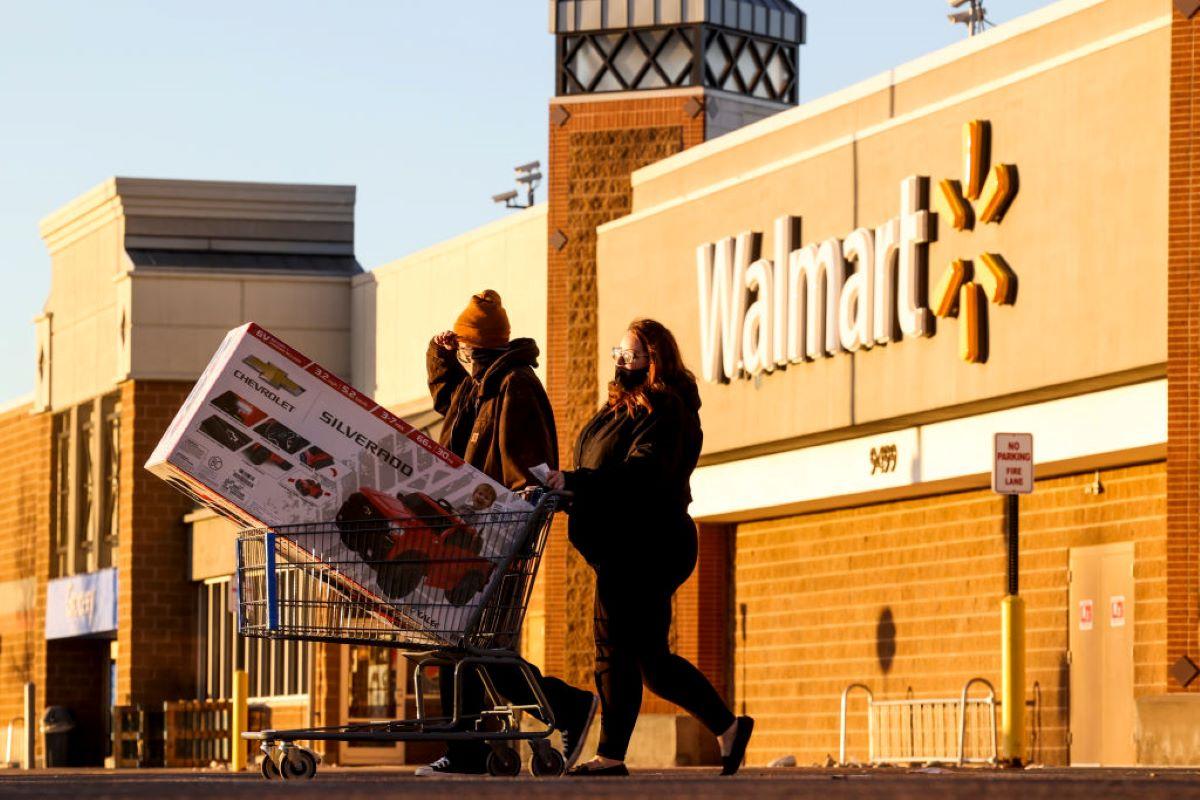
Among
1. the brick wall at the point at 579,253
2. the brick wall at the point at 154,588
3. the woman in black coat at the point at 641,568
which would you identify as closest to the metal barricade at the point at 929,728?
the brick wall at the point at 579,253

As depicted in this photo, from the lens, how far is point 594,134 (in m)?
31.2

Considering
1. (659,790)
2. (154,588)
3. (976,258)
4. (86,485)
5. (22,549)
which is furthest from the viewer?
(22,549)

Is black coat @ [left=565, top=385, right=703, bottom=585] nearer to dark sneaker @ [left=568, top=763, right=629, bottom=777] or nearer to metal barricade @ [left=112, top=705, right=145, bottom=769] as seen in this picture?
dark sneaker @ [left=568, top=763, right=629, bottom=777]

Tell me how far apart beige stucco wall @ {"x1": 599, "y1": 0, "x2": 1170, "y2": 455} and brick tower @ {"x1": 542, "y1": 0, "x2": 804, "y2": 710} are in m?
0.92

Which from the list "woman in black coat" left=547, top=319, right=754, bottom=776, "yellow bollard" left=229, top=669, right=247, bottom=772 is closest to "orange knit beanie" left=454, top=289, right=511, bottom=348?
"woman in black coat" left=547, top=319, right=754, bottom=776

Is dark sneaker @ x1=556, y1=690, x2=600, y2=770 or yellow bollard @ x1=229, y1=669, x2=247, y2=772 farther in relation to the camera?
yellow bollard @ x1=229, y1=669, x2=247, y2=772

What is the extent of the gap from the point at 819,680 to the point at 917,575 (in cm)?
217

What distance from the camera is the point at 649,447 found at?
466 inches

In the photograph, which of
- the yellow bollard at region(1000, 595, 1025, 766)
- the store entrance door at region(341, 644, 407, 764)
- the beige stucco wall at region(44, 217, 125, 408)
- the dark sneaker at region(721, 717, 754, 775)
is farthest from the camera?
the beige stucco wall at region(44, 217, 125, 408)

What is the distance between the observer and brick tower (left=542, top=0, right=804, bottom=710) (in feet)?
101

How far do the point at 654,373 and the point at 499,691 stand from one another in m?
1.52

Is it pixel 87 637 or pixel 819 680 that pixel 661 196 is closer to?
pixel 819 680

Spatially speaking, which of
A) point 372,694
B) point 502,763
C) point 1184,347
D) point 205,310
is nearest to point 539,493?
point 502,763

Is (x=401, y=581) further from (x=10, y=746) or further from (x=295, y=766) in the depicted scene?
(x=10, y=746)
